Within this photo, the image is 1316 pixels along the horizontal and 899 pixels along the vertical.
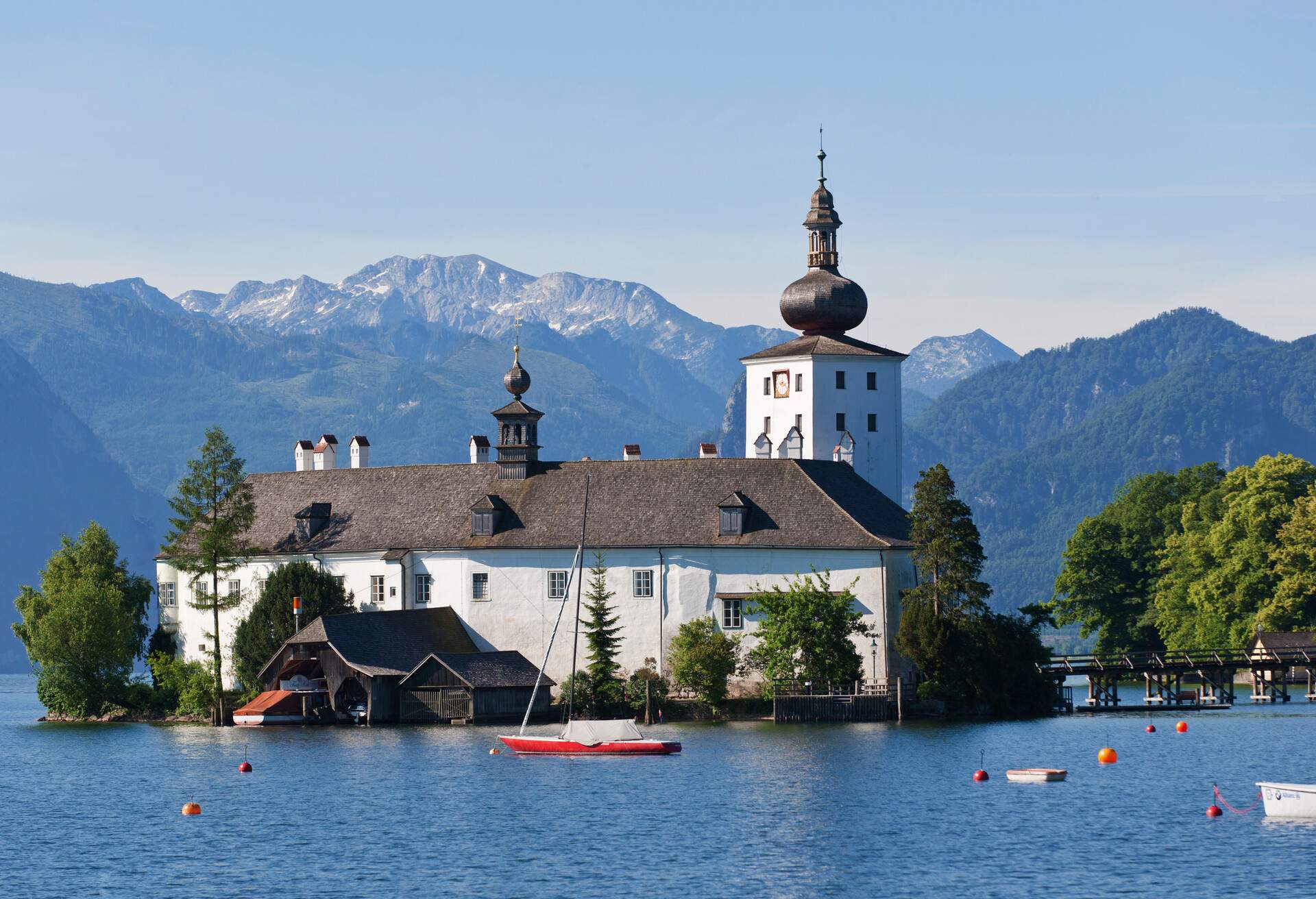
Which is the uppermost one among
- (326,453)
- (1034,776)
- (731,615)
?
(326,453)

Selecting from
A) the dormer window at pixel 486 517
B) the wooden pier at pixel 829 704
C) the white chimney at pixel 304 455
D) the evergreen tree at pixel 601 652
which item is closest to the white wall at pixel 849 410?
the dormer window at pixel 486 517

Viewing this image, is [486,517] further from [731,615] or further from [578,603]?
[731,615]

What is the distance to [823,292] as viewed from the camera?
118 m

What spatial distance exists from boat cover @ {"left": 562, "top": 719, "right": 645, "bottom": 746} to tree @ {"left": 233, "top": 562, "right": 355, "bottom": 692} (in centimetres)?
2117

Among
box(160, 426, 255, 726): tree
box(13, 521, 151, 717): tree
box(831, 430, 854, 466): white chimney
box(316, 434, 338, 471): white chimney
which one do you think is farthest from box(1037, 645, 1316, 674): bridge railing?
box(13, 521, 151, 717): tree

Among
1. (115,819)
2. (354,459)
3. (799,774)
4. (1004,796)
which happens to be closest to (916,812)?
(1004,796)

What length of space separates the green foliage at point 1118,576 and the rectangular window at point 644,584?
161 feet

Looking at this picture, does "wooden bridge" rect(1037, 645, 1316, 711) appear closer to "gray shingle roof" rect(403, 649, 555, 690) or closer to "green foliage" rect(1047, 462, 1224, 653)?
"green foliage" rect(1047, 462, 1224, 653)

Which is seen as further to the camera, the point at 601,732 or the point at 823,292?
the point at 823,292

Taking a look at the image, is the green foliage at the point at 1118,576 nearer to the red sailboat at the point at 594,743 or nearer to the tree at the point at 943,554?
the tree at the point at 943,554

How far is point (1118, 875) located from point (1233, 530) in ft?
260

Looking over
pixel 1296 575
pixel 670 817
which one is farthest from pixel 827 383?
pixel 670 817

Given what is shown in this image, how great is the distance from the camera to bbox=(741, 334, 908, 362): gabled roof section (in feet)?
378

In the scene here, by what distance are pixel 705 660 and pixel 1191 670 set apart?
33015mm
